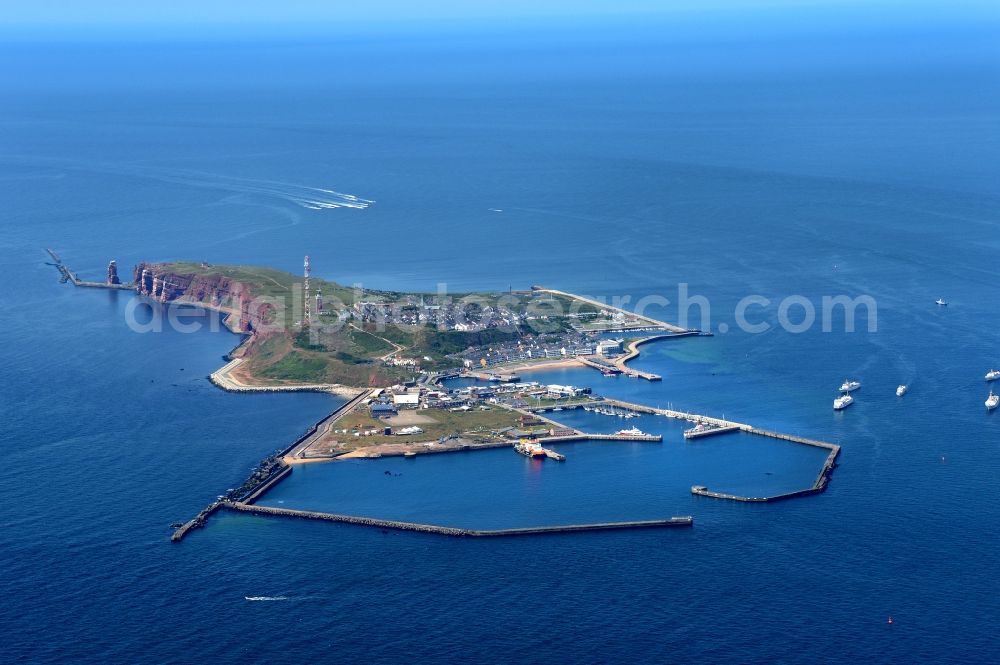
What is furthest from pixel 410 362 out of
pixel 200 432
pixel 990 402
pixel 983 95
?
pixel 983 95

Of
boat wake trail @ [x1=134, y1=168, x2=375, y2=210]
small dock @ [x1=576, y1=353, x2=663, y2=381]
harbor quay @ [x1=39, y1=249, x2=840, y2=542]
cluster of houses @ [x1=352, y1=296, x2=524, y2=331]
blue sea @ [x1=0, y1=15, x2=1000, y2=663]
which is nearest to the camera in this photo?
blue sea @ [x1=0, y1=15, x2=1000, y2=663]

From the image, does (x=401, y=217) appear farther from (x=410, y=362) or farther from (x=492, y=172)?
(x=410, y=362)

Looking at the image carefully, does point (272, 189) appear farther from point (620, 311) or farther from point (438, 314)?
point (620, 311)

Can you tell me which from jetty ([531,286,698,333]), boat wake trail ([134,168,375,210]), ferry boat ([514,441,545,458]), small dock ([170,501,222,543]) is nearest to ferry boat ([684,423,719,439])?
ferry boat ([514,441,545,458])

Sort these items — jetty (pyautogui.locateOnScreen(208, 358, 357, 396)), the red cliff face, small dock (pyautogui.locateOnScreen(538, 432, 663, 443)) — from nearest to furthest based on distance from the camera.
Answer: small dock (pyautogui.locateOnScreen(538, 432, 663, 443)) < jetty (pyautogui.locateOnScreen(208, 358, 357, 396)) < the red cliff face

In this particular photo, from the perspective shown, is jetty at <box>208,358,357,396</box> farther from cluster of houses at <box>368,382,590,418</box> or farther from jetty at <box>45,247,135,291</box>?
jetty at <box>45,247,135,291</box>

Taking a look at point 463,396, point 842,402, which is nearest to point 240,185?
point 463,396
